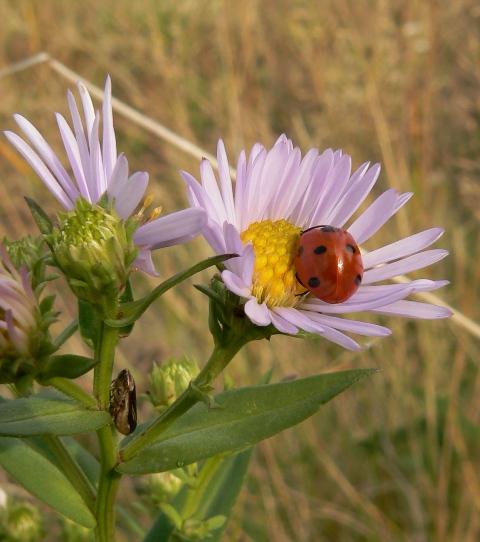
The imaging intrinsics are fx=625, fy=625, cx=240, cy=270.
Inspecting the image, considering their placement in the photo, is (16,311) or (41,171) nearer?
(16,311)

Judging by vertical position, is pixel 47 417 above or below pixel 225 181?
below

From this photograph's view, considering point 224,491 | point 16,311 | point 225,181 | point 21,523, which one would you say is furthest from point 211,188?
point 21,523

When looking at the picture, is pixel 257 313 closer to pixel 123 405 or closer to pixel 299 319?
pixel 299 319

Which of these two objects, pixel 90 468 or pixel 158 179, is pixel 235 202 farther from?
pixel 158 179

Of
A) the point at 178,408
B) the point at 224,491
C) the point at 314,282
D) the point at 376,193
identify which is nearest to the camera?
the point at 178,408

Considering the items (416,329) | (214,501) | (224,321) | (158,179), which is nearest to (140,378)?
(214,501)

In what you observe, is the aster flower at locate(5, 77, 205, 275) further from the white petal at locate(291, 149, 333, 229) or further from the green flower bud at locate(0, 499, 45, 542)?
the green flower bud at locate(0, 499, 45, 542)

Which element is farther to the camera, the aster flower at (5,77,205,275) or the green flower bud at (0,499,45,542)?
the green flower bud at (0,499,45,542)

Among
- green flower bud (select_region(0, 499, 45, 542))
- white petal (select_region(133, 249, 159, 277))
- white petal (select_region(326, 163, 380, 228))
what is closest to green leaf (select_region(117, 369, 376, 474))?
white petal (select_region(133, 249, 159, 277))

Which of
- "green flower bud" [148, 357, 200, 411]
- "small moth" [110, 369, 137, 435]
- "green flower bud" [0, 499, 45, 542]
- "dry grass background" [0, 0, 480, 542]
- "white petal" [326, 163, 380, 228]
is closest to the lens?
"small moth" [110, 369, 137, 435]
